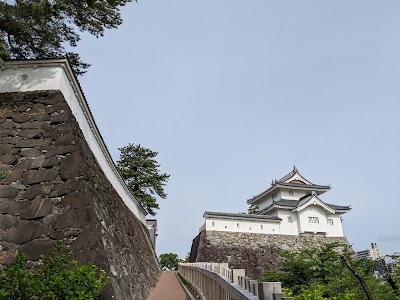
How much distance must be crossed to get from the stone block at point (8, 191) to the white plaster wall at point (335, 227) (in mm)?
32061

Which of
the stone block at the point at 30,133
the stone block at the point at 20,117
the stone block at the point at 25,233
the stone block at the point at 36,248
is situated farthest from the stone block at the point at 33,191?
the stone block at the point at 20,117

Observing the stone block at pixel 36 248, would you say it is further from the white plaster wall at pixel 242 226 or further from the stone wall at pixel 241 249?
the white plaster wall at pixel 242 226

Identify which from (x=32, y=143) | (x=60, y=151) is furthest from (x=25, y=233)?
(x=32, y=143)

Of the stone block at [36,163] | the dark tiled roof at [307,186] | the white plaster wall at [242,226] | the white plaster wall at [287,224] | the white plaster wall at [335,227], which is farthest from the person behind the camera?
the dark tiled roof at [307,186]

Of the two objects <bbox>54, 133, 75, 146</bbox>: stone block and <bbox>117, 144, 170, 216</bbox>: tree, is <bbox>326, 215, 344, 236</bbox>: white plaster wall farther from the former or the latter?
<bbox>54, 133, 75, 146</bbox>: stone block

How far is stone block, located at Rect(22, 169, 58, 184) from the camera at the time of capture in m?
6.75

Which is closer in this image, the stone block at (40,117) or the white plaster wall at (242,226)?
the stone block at (40,117)

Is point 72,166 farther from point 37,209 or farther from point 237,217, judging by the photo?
point 237,217

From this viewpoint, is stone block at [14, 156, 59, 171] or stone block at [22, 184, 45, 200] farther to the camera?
stone block at [14, 156, 59, 171]

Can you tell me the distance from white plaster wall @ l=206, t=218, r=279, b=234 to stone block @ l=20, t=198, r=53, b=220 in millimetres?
22495

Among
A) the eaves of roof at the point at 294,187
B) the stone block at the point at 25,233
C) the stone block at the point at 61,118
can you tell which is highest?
the eaves of roof at the point at 294,187

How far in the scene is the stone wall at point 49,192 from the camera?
5.67 meters

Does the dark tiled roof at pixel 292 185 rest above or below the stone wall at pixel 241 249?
above

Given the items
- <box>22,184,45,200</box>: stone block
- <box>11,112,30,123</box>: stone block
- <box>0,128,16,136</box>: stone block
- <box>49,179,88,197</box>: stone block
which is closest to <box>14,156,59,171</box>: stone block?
<box>22,184,45,200</box>: stone block
